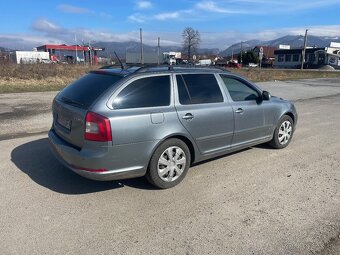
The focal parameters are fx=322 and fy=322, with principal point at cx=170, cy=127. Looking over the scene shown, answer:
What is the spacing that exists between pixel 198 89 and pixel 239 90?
99 centimetres

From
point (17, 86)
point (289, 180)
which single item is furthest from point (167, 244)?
point (17, 86)

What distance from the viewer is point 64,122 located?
14.2 ft

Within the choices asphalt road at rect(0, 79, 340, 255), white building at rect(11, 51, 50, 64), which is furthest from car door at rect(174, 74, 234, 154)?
white building at rect(11, 51, 50, 64)

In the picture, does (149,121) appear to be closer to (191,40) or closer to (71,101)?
(71,101)

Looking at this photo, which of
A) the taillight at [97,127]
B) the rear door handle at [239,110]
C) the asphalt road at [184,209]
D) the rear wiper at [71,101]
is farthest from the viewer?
the rear door handle at [239,110]

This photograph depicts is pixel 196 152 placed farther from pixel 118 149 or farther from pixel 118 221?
pixel 118 221

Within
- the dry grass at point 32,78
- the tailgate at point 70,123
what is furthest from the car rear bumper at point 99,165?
the dry grass at point 32,78

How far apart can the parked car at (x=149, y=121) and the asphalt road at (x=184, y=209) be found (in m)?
0.36

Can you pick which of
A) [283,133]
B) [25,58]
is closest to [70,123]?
[283,133]

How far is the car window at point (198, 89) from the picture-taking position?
4.55 m

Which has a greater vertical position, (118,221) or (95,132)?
(95,132)

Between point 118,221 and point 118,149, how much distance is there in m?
0.83

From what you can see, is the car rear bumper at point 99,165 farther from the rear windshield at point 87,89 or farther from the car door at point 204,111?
the car door at point 204,111

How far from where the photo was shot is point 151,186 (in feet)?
14.6
